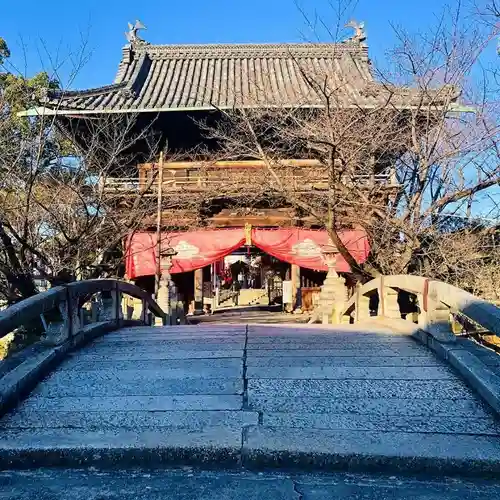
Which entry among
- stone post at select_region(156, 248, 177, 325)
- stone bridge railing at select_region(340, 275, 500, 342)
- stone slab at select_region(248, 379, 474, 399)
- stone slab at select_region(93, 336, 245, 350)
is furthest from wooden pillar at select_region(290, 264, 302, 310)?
stone slab at select_region(248, 379, 474, 399)

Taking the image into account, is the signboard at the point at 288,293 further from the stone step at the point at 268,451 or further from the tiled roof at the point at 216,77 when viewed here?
the stone step at the point at 268,451

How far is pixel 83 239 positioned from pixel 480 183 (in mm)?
5824

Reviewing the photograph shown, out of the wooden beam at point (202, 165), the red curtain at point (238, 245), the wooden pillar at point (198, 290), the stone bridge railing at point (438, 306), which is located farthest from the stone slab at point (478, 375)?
the wooden pillar at point (198, 290)

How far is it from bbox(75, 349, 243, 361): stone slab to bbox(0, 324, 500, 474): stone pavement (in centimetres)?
2

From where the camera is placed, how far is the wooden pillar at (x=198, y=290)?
17.1 meters

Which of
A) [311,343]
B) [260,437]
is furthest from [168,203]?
[260,437]

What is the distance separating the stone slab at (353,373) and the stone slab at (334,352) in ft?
1.11

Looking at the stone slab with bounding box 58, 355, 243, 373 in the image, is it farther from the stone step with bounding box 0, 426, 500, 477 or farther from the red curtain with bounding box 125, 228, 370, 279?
the red curtain with bounding box 125, 228, 370, 279

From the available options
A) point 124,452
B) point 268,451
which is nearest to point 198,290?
point 124,452

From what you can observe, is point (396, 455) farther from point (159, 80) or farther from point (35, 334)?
point (159, 80)

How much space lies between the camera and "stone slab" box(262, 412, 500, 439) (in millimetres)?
2678

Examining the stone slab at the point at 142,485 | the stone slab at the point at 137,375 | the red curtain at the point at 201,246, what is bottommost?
the stone slab at the point at 142,485

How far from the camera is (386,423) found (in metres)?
2.75

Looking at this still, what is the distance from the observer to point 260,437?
253 centimetres
